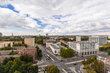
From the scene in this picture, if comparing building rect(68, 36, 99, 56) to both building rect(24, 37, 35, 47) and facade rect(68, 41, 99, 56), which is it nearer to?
facade rect(68, 41, 99, 56)

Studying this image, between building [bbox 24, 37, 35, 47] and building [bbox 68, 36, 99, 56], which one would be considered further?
building [bbox 24, 37, 35, 47]

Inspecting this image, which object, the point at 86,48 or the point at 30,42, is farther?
the point at 30,42

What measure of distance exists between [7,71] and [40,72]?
11.2 metres

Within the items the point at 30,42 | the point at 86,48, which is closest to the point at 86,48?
the point at 86,48

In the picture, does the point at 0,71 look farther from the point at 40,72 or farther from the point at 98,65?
the point at 98,65

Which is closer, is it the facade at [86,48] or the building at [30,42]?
the facade at [86,48]

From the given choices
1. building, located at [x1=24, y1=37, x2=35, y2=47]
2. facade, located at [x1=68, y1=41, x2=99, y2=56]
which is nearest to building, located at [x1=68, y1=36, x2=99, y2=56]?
facade, located at [x1=68, y1=41, x2=99, y2=56]

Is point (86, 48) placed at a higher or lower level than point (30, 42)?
lower

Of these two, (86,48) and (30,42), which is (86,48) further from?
(30,42)

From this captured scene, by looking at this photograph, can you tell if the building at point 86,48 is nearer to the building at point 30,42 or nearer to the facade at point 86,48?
the facade at point 86,48

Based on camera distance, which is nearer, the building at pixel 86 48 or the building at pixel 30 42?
the building at pixel 86 48

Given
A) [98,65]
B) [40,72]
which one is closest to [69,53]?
[98,65]

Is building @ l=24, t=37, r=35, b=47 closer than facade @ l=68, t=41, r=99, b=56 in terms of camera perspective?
No

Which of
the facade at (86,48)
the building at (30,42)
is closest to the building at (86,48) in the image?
the facade at (86,48)
